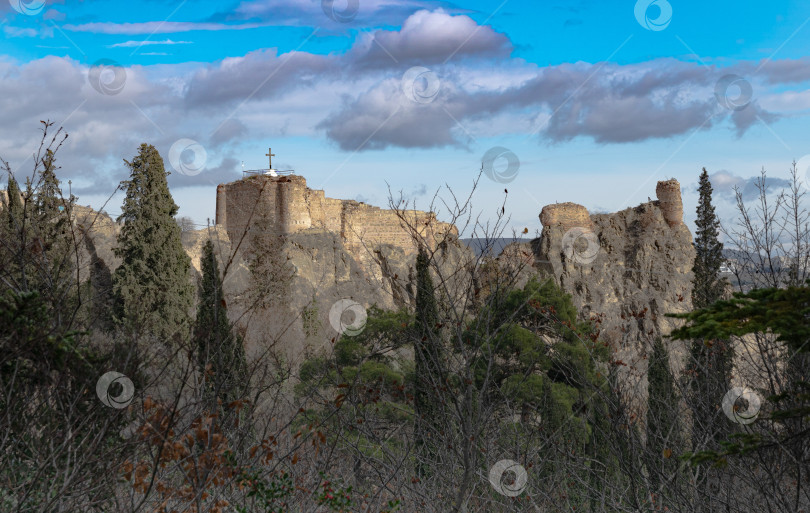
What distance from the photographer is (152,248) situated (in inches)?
930

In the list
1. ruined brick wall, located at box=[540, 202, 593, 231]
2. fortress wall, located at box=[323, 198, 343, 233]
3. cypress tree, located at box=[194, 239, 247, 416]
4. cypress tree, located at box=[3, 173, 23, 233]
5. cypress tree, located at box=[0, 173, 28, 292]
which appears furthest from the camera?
ruined brick wall, located at box=[540, 202, 593, 231]

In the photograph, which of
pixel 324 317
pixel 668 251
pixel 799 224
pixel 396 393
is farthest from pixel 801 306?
pixel 668 251

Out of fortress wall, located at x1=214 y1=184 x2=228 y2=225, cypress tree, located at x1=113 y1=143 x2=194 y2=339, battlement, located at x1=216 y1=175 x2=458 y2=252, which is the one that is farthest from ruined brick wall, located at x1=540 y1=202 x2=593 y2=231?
cypress tree, located at x1=113 y1=143 x2=194 y2=339

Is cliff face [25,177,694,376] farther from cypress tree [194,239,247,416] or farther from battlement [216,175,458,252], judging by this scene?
cypress tree [194,239,247,416]

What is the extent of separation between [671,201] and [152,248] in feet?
92.0

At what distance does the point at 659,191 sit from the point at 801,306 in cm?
3859

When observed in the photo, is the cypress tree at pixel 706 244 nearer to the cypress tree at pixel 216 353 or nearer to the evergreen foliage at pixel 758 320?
the cypress tree at pixel 216 353

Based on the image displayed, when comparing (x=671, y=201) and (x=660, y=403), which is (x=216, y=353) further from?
(x=671, y=201)

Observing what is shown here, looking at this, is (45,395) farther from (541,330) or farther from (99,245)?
(99,245)

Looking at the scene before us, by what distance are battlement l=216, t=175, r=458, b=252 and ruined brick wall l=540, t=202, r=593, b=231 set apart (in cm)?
533

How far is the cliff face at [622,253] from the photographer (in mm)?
37594

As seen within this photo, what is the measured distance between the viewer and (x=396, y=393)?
15.2m

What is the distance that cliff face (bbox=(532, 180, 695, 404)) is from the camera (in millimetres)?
37594

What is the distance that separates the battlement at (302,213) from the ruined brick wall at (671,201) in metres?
11.9
